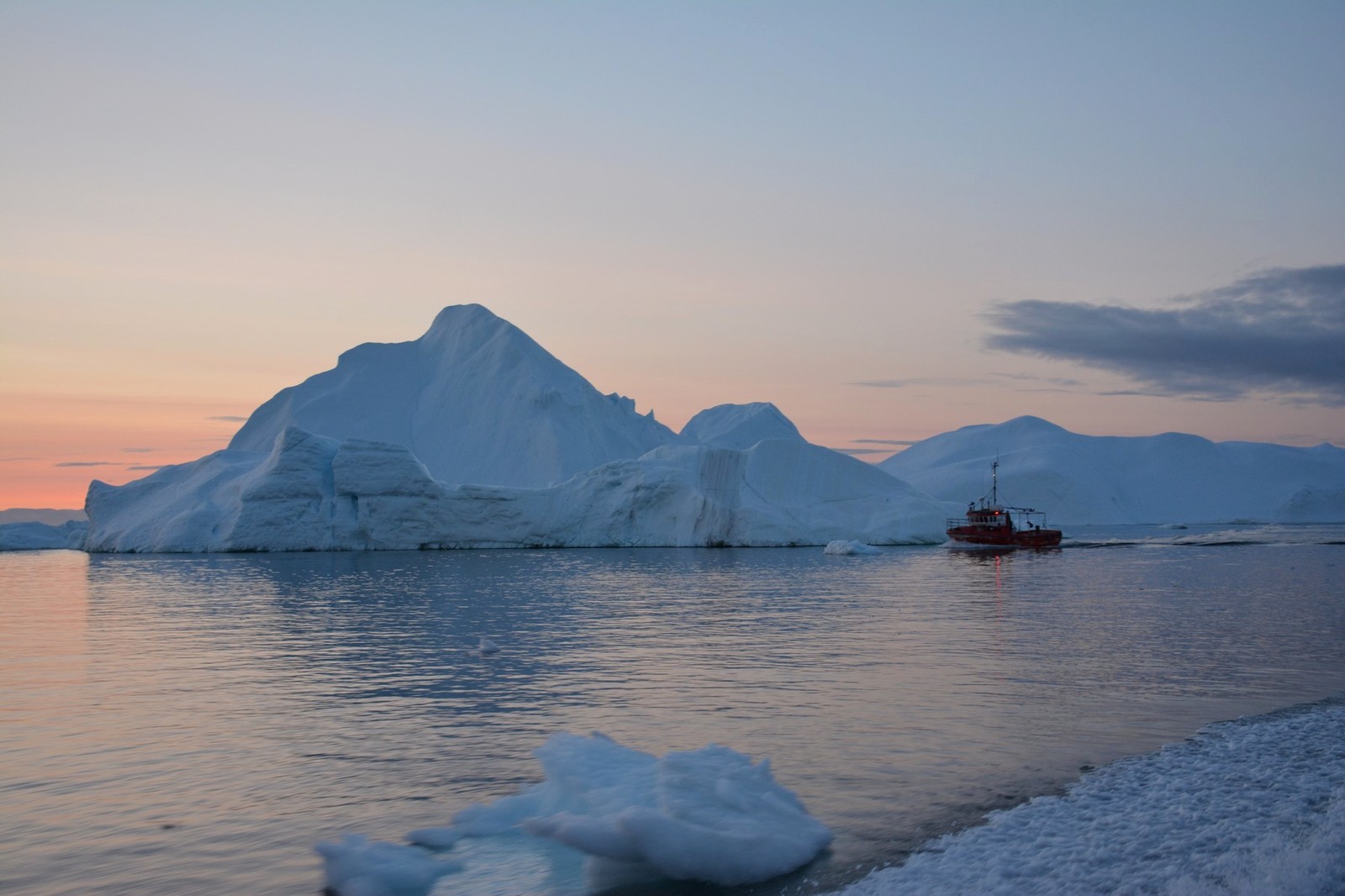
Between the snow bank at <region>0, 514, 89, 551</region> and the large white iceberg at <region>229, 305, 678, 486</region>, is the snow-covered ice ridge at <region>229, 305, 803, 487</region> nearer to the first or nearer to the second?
the large white iceberg at <region>229, 305, 678, 486</region>

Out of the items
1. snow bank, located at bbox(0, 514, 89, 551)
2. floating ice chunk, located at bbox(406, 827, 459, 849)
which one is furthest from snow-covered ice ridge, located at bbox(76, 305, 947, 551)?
floating ice chunk, located at bbox(406, 827, 459, 849)

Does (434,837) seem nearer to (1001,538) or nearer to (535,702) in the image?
(535,702)

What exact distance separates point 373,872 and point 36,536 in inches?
2665

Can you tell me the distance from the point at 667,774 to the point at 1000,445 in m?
113

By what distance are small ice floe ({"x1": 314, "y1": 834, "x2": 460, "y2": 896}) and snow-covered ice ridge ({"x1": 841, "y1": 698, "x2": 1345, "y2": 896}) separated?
2.11 meters

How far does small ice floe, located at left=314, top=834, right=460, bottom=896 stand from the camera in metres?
4.82

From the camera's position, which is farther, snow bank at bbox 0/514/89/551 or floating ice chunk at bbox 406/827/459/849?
snow bank at bbox 0/514/89/551

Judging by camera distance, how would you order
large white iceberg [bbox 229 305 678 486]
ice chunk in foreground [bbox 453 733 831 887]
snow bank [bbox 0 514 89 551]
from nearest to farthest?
ice chunk in foreground [bbox 453 733 831 887] → snow bank [bbox 0 514 89 551] → large white iceberg [bbox 229 305 678 486]

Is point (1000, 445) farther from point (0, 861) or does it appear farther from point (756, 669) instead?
point (0, 861)

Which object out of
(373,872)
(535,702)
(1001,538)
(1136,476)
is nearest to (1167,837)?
(373,872)

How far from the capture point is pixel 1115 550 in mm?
42844

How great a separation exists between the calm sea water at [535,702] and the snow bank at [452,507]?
61.4 ft

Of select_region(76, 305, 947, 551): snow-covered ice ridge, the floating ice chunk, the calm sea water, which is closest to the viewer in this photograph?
the floating ice chunk

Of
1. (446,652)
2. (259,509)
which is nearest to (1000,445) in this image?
(259,509)
